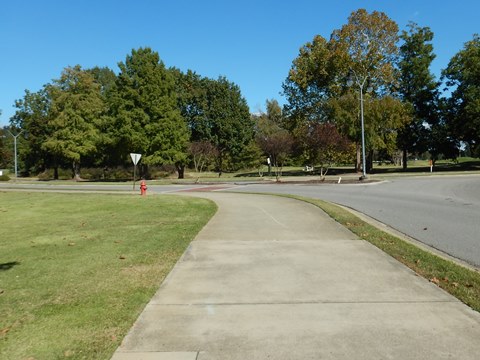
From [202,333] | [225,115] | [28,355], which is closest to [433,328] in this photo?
[202,333]

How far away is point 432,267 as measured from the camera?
6785mm

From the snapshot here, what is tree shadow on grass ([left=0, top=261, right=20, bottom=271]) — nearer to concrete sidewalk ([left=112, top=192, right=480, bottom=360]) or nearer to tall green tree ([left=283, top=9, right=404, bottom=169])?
concrete sidewalk ([left=112, top=192, right=480, bottom=360])

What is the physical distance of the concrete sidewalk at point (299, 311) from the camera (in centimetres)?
383

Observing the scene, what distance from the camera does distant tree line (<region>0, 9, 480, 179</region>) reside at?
49375 mm

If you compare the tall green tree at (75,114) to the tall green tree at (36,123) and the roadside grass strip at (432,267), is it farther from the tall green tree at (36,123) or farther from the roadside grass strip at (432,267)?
the roadside grass strip at (432,267)

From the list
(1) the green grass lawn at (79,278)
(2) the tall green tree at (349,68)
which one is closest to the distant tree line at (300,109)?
(2) the tall green tree at (349,68)

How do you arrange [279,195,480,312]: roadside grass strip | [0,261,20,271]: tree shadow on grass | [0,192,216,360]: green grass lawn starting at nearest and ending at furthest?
[0,192,216,360]: green grass lawn → [279,195,480,312]: roadside grass strip → [0,261,20,271]: tree shadow on grass

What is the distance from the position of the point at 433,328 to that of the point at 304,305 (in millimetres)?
1394

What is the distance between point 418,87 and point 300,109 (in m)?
16.1

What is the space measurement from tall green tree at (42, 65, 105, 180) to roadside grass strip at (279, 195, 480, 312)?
53.3m

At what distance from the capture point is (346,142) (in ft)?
133

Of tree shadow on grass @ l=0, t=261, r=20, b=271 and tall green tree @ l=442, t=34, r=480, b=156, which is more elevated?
tall green tree @ l=442, t=34, r=480, b=156

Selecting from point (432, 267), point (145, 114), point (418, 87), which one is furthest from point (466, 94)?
point (432, 267)

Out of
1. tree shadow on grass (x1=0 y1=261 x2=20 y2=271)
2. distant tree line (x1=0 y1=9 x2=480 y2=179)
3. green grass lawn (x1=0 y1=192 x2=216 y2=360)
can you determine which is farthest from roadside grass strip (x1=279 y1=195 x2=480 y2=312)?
distant tree line (x1=0 y1=9 x2=480 y2=179)
